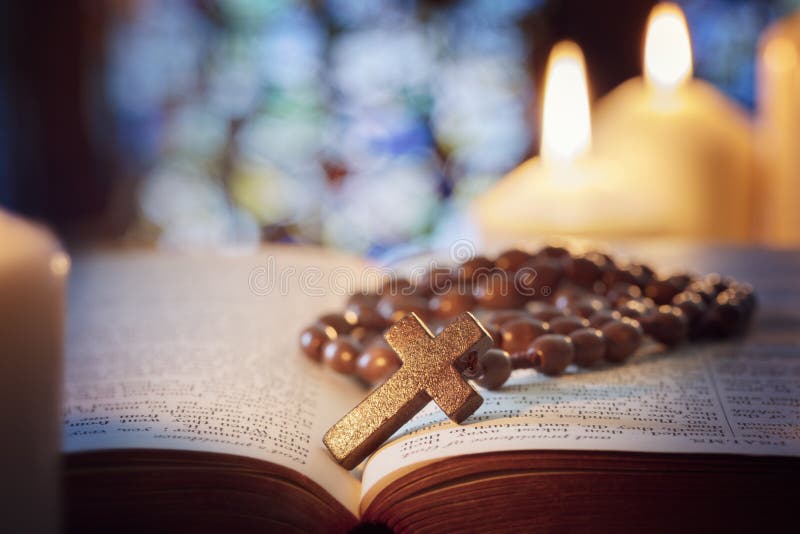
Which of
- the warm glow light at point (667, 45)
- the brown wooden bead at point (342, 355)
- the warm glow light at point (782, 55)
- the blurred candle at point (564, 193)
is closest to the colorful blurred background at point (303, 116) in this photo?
the warm glow light at point (782, 55)

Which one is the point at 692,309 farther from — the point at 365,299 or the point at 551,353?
the point at 365,299

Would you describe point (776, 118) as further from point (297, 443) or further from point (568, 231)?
point (297, 443)

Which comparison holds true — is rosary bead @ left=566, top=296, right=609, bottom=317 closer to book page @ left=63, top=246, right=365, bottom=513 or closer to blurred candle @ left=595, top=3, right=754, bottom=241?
book page @ left=63, top=246, right=365, bottom=513

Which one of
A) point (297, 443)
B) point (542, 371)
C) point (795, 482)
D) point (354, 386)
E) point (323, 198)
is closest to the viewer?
point (795, 482)

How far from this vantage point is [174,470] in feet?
2.41

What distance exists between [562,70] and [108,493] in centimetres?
151

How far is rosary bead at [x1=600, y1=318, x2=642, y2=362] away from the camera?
3.24ft

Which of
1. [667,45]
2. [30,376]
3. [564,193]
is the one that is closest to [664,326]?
[30,376]

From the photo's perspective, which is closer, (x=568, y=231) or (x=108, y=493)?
(x=108, y=493)

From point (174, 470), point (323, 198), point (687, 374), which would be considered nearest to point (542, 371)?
point (687, 374)

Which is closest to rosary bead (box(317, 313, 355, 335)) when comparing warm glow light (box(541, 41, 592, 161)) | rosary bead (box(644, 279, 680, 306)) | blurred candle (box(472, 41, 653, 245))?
rosary bead (box(644, 279, 680, 306))

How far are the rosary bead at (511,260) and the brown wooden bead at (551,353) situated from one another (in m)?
0.27

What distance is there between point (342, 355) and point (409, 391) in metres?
0.23

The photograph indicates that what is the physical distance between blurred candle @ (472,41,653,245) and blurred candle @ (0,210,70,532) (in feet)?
4.58
